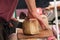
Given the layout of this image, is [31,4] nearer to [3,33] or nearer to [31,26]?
[31,26]

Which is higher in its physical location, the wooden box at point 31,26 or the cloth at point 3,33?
the wooden box at point 31,26

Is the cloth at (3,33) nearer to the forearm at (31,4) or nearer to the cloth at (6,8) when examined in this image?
Result: the cloth at (6,8)

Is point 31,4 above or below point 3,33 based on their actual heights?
above

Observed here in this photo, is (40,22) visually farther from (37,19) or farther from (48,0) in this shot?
(48,0)

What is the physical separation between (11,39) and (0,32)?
4.3 inches

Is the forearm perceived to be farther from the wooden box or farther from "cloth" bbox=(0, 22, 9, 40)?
"cloth" bbox=(0, 22, 9, 40)

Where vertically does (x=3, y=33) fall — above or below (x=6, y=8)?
below

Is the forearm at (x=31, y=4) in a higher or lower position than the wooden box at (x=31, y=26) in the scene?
higher

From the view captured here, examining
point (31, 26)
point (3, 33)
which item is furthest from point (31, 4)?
point (3, 33)

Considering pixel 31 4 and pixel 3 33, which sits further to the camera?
pixel 3 33

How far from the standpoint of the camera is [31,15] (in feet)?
2.40

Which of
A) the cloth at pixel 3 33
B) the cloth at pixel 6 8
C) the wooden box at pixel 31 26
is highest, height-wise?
the cloth at pixel 6 8

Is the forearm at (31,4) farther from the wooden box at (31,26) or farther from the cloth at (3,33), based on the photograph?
the cloth at (3,33)

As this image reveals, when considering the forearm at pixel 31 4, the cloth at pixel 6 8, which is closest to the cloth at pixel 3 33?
the cloth at pixel 6 8
